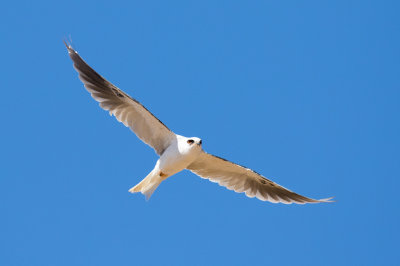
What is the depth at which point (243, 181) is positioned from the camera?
12516 mm

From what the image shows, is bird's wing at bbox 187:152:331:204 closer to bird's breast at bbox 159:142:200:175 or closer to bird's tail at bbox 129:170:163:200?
bird's breast at bbox 159:142:200:175

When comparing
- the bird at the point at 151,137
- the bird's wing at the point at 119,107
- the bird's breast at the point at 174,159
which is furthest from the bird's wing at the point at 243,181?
the bird's wing at the point at 119,107

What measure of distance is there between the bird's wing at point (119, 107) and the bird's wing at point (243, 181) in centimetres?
86

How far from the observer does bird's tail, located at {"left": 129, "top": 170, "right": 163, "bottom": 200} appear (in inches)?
445

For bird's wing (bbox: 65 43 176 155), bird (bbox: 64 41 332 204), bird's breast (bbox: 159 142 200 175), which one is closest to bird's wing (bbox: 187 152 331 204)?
bird (bbox: 64 41 332 204)

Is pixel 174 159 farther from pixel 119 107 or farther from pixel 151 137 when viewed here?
pixel 119 107

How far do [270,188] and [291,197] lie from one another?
0.43 metres

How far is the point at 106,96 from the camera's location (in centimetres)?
1155

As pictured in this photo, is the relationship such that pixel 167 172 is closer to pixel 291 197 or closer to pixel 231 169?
pixel 231 169

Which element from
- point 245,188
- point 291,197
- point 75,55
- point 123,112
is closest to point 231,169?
point 245,188

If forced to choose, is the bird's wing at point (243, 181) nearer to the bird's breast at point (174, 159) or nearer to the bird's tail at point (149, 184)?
the bird's breast at point (174, 159)

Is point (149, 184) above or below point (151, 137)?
below

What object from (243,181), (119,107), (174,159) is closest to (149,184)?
(174,159)

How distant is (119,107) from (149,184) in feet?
4.71
